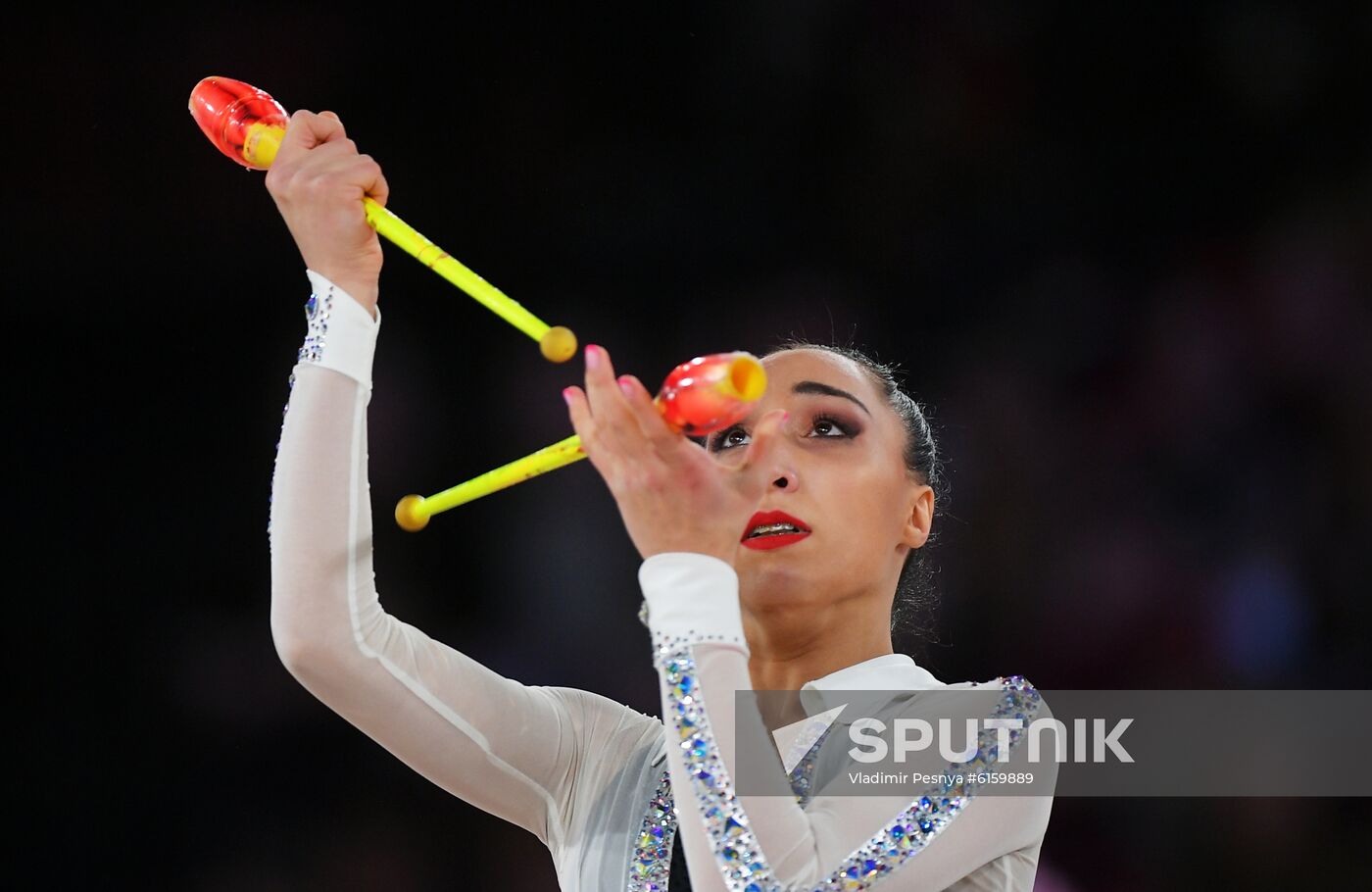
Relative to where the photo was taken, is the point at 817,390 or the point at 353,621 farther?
the point at 817,390

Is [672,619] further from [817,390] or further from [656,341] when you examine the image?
[656,341]

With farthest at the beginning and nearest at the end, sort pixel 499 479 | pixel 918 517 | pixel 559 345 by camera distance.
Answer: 1. pixel 918 517
2. pixel 499 479
3. pixel 559 345

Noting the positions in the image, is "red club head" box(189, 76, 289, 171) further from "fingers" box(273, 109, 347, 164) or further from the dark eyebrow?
the dark eyebrow

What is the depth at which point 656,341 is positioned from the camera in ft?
7.17

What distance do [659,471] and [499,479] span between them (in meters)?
0.13

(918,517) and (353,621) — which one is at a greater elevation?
(918,517)

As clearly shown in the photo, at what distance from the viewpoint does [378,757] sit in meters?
1.98

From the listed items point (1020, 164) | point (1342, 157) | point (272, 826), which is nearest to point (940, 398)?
point (1020, 164)

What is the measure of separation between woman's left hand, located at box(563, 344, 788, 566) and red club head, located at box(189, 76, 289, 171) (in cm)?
38

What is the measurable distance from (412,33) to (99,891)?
4.20ft

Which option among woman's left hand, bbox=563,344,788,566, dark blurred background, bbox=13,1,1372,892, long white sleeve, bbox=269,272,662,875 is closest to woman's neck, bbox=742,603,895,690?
long white sleeve, bbox=269,272,662,875

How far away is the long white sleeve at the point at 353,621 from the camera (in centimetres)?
105


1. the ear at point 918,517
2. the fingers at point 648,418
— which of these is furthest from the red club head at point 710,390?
the ear at point 918,517

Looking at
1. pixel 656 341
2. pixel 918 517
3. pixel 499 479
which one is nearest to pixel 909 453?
pixel 918 517
